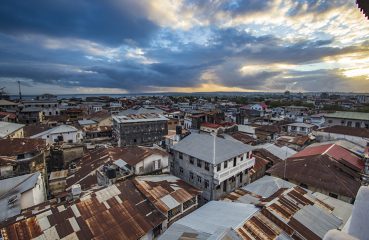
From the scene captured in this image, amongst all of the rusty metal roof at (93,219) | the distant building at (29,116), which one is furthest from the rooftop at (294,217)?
the distant building at (29,116)

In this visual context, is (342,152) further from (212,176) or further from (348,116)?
(348,116)

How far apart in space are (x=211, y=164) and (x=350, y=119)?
63.5 metres

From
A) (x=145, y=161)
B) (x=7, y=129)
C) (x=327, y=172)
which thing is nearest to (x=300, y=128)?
(x=327, y=172)

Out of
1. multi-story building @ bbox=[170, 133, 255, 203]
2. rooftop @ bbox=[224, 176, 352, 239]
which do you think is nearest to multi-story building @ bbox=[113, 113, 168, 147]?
multi-story building @ bbox=[170, 133, 255, 203]

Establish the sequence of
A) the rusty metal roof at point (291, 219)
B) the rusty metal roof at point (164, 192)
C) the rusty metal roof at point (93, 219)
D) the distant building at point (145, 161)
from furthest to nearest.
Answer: the distant building at point (145, 161) < the rusty metal roof at point (164, 192) < the rusty metal roof at point (291, 219) < the rusty metal roof at point (93, 219)

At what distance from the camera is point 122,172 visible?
85.6 ft

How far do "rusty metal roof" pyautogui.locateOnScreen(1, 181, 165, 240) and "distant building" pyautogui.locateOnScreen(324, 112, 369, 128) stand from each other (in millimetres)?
72295

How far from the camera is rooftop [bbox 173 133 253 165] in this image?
26111 millimetres

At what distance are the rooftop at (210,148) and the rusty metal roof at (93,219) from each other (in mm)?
10226

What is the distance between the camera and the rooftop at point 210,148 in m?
26.1

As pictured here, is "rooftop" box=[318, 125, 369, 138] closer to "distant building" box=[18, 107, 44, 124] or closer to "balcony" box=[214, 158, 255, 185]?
"balcony" box=[214, 158, 255, 185]

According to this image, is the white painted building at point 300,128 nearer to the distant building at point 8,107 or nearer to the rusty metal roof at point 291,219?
the rusty metal roof at point 291,219

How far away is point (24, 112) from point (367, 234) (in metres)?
95.1

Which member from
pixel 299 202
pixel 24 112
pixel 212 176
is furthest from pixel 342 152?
pixel 24 112
